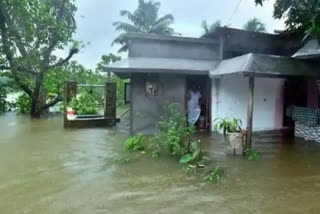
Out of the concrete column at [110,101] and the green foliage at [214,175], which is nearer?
the green foliage at [214,175]

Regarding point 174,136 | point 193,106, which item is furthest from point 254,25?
point 174,136

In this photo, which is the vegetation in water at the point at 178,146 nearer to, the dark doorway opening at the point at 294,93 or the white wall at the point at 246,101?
the white wall at the point at 246,101

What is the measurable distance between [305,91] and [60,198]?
409 inches

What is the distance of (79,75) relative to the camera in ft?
70.2

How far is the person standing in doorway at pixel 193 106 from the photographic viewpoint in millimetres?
12328

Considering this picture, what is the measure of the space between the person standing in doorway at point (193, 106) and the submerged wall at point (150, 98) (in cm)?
62

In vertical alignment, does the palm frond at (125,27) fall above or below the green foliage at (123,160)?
above

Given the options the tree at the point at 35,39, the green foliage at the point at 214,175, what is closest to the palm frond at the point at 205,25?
the tree at the point at 35,39

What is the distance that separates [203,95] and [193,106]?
0.72 metres

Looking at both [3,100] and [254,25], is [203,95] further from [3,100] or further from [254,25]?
[254,25]

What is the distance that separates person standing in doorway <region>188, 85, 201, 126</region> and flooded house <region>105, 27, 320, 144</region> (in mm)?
294

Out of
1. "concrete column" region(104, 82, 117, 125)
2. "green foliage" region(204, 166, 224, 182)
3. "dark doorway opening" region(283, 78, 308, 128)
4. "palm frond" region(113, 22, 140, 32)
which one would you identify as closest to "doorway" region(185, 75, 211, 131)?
"dark doorway opening" region(283, 78, 308, 128)

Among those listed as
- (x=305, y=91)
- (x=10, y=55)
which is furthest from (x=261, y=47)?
(x=10, y=55)

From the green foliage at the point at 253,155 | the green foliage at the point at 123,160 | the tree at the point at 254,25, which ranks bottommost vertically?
the green foliage at the point at 123,160
